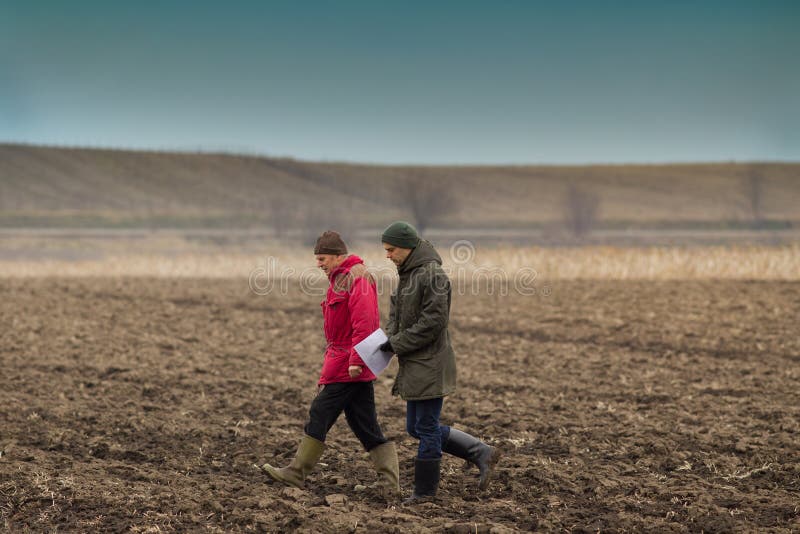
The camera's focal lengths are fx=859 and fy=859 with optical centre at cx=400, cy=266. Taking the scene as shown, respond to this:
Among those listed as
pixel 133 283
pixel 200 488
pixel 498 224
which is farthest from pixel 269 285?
pixel 498 224

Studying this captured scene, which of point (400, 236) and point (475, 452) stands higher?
point (400, 236)

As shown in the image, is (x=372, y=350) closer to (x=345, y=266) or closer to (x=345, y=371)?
(x=345, y=371)

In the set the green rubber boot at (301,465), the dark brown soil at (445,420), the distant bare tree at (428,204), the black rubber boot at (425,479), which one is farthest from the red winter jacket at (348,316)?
the distant bare tree at (428,204)

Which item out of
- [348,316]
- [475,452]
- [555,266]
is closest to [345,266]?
[348,316]

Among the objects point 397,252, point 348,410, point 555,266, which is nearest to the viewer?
point 397,252

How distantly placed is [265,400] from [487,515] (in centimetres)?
429

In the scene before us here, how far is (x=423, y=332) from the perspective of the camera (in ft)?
18.1

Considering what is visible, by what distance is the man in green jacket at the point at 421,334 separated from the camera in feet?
18.1

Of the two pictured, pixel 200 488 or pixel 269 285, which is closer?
pixel 200 488

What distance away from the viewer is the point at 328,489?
Answer: 6.43 m

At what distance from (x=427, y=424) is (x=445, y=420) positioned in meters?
2.94

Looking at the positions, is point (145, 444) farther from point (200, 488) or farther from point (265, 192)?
point (265, 192)

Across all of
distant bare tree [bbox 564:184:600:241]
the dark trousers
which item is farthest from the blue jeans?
Answer: distant bare tree [bbox 564:184:600:241]

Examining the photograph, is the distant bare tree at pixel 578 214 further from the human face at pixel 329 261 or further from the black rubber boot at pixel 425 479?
the human face at pixel 329 261
